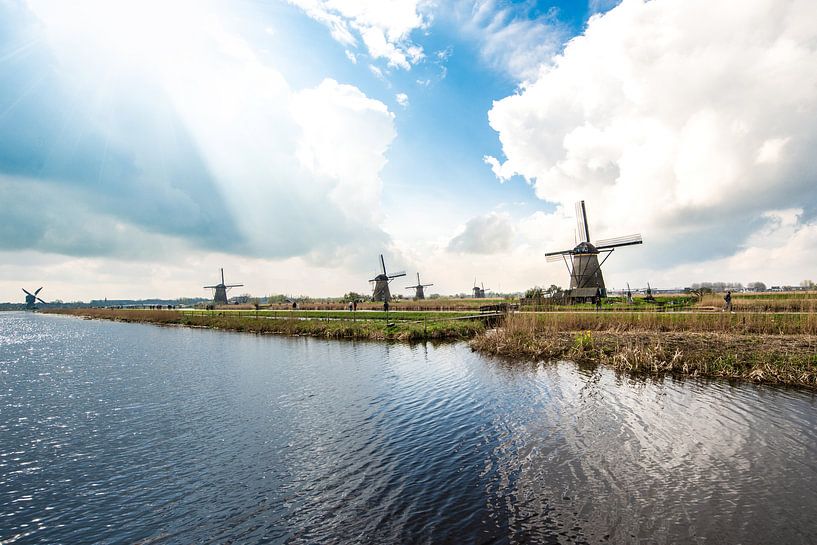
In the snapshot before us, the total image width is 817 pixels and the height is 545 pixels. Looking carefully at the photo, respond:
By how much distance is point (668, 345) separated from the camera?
812 inches

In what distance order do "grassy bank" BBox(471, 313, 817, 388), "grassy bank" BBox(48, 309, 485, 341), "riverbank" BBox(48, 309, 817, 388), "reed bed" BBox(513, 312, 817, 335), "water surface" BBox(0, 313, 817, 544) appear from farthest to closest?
"grassy bank" BBox(48, 309, 485, 341) < "reed bed" BBox(513, 312, 817, 335) < "riverbank" BBox(48, 309, 817, 388) < "grassy bank" BBox(471, 313, 817, 388) < "water surface" BBox(0, 313, 817, 544)

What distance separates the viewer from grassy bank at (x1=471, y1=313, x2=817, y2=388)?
16.3 m

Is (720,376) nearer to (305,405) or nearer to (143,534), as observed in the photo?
(305,405)

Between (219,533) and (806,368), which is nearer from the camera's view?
(219,533)

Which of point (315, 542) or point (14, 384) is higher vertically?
point (14, 384)

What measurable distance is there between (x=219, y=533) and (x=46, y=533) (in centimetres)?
324

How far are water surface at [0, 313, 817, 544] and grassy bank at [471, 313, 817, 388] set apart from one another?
1.82 meters

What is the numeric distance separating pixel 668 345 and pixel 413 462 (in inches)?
719

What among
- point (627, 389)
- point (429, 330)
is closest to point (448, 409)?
point (627, 389)

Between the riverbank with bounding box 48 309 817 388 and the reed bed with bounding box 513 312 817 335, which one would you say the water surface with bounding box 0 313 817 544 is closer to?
the riverbank with bounding box 48 309 817 388

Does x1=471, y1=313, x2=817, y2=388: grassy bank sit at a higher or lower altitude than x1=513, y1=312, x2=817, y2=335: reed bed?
lower

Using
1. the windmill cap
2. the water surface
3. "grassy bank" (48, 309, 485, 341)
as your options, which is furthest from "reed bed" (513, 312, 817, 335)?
the windmill cap

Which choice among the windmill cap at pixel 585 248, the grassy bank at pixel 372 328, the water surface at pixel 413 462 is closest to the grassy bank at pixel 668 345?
the water surface at pixel 413 462

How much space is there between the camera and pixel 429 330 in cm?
3388
